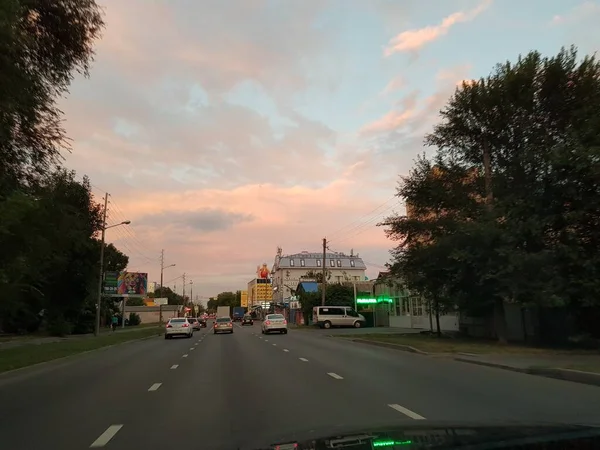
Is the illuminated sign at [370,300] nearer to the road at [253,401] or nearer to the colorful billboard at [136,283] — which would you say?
the colorful billboard at [136,283]

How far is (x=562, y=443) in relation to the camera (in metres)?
4.59

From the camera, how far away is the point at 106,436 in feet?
24.7

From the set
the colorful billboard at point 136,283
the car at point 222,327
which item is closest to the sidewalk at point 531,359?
the car at point 222,327

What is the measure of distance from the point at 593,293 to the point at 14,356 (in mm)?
22580

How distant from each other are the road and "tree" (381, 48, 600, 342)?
789cm

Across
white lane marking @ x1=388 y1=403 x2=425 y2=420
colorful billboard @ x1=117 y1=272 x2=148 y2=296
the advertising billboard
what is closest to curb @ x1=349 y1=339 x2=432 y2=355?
white lane marking @ x1=388 y1=403 x2=425 y2=420

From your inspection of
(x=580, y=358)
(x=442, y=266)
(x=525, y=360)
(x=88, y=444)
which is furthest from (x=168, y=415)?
(x=442, y=266)

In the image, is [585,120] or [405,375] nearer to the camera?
[405,375]

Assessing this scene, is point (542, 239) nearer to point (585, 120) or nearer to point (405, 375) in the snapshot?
point (585, 120)

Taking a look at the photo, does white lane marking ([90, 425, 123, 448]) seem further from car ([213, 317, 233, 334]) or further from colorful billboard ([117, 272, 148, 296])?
colorful billboard ([117, 272, 148, 296])

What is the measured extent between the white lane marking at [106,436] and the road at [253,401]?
0.02 meters

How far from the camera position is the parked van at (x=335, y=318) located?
57.7 metres

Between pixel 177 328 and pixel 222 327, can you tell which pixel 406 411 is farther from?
pixel 222 327

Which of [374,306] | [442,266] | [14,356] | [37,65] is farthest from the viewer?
[374,306]
